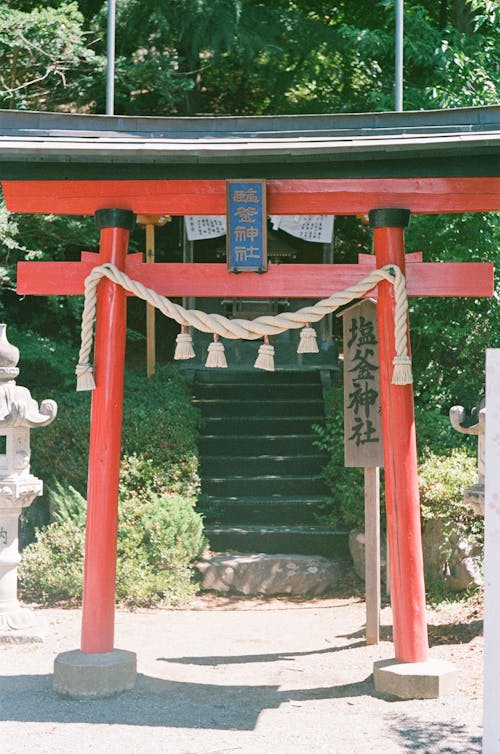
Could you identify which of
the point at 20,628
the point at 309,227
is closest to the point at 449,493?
the point at 20,628

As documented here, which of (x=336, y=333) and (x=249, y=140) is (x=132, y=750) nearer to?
(x=249, y=140)

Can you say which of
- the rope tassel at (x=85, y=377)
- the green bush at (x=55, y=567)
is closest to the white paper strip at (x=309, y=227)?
the green bush at (x=55, y=567)

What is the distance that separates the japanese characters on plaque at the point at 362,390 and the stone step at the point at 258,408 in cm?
480

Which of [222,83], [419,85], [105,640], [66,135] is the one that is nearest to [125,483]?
[105,640]

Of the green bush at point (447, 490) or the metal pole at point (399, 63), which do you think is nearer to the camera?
the green bush at point (447, 490)

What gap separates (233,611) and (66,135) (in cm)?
470

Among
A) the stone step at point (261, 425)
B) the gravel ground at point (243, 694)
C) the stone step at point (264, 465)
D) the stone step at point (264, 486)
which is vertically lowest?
the gravel ground at point (243, 694)

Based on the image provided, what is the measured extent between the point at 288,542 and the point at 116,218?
4.66m

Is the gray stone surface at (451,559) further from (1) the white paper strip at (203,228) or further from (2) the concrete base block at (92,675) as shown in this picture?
(1) the white paper strip at (203,228)

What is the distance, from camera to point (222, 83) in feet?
51.3

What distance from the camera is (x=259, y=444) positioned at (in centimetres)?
1163

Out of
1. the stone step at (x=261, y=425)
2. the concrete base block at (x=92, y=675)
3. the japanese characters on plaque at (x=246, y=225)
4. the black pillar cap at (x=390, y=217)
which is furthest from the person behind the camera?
the stone step at (x=261, y=425)

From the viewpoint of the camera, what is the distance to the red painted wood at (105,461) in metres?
6.17

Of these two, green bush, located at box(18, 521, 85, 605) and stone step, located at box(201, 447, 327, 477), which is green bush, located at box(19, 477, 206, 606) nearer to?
green bush, located at box(18, 521, 85, 605)
